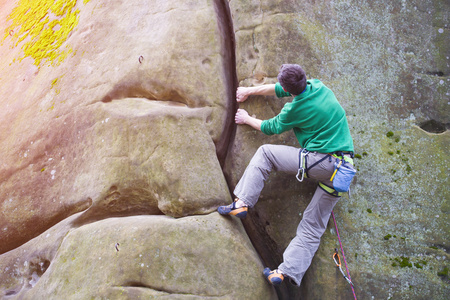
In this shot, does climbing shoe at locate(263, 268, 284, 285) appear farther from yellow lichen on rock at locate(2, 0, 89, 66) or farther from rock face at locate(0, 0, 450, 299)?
yellow lichen on rock at locate(2, 0, 89, 66)

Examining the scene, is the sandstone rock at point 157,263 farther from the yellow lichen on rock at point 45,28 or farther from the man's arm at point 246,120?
the yellow lichen on rock at point 45,28

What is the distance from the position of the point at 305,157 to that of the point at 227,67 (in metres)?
2.27

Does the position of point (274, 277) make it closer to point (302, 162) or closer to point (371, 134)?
point (302, 162)

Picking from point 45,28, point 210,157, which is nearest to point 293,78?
point 210,157

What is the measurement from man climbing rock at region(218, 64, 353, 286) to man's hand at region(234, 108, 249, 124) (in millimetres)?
540

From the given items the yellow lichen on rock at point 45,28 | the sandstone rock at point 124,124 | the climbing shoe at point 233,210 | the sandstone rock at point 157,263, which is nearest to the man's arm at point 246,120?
the sandstone rock at point 124,124

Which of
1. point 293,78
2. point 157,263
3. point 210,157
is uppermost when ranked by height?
point 293,78

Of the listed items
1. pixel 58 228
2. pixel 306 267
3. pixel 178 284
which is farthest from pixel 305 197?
pixel 58 228

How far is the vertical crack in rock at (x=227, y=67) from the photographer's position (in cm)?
562

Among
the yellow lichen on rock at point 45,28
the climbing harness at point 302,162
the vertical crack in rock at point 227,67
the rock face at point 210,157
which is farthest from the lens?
the yellow lichen on rock at point 45,28

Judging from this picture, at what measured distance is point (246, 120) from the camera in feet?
17.3

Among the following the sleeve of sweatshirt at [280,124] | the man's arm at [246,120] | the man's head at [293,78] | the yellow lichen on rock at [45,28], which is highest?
the yellow lichen on rock at [45,28]

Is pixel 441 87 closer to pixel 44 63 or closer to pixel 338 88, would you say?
pixel 338 88

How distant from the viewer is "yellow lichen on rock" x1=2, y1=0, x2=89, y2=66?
6.69 metres
